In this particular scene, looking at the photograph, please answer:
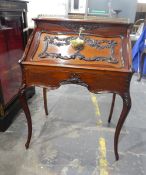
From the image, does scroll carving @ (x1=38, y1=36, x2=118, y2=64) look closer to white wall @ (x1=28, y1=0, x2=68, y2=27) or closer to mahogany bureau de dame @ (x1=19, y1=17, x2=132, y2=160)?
mahogany bureau de dame @ (x1=19, y1=17, x2=132, y2=160)

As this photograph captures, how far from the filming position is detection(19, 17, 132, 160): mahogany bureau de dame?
145 cm

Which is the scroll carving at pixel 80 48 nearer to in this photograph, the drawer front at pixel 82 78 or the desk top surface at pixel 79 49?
the desk top surface at pixel 79 49

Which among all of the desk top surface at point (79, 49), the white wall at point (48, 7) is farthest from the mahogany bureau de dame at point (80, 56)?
the white wall at point (48, 7)

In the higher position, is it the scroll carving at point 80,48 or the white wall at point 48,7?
the white wall at point 48,7

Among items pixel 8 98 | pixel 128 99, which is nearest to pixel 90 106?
pixel 8 98

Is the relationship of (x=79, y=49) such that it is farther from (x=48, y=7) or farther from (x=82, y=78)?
(x=48, y=7)

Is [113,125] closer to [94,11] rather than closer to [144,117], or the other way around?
[144,117]

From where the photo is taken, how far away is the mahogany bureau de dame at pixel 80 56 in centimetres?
145

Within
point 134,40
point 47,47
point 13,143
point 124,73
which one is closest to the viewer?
point 124,73

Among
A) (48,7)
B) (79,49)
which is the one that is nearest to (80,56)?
(79,49)

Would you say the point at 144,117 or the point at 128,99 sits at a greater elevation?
the point at 128,99

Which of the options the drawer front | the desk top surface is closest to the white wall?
the desk top surface

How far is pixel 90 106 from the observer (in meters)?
2.66

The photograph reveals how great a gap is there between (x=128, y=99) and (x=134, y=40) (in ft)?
10.3
